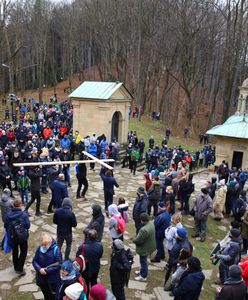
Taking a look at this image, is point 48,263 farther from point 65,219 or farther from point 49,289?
point 65,219

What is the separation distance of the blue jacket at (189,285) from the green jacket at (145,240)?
1710 mm

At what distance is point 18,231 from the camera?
670 centimetres

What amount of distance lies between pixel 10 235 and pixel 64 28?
40.9 meters

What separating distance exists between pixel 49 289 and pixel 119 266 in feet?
4.29

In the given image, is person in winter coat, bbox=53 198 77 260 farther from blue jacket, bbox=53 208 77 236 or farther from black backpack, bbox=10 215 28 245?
black backpack, bbox=10 215 28 245

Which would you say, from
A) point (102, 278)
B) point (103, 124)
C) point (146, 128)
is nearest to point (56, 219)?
point (102, 278)

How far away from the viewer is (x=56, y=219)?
7266mm

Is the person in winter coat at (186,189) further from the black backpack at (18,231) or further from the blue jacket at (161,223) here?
the black backpack at (18,231)

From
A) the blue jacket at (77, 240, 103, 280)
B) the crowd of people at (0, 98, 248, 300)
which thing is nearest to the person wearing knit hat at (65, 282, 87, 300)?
the crowd of people at (0, 98, 248, 300)

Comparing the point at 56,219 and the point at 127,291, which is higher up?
the point at 56,219

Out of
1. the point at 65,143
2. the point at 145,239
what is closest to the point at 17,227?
the point at 145,239

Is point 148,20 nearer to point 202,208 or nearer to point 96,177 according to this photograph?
point 96,177

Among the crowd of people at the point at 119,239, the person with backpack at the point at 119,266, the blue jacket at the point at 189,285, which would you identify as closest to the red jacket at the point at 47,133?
the crowd of people at the point at 119,239

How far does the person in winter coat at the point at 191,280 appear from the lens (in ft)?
17.3
